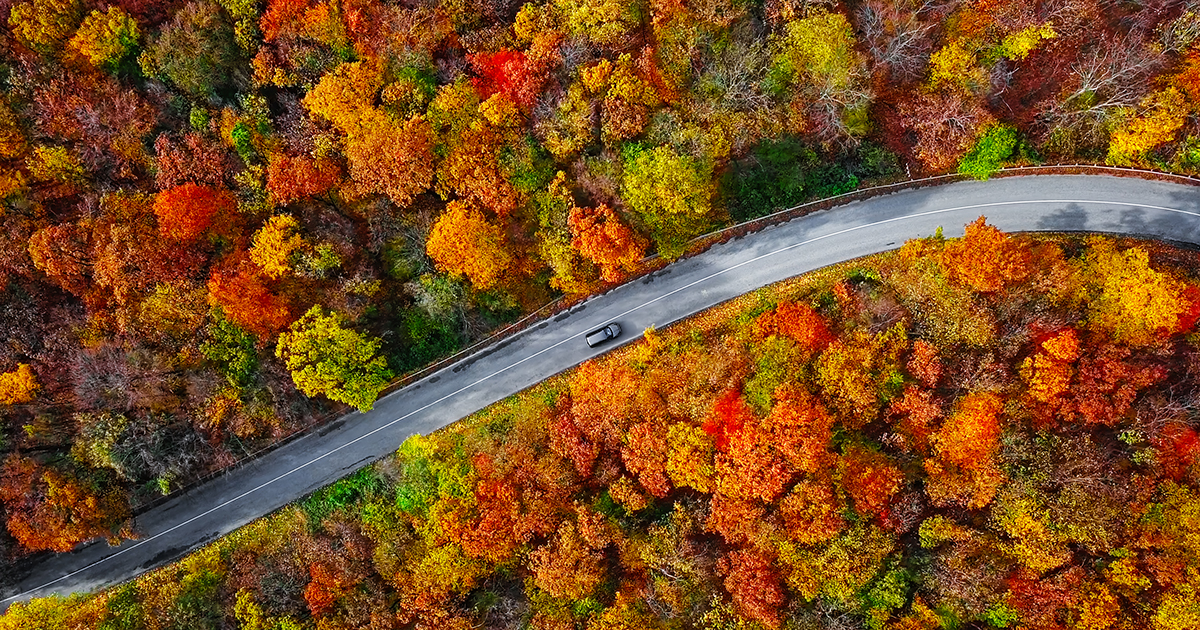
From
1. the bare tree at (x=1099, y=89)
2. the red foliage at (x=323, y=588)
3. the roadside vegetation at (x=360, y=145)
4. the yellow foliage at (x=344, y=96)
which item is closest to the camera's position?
the red foliage at (x=323, y=588)

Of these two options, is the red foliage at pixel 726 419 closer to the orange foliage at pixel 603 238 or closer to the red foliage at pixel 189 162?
the orange foliage at pixel 603 238

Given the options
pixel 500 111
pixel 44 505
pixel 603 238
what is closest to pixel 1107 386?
pixel 603 238

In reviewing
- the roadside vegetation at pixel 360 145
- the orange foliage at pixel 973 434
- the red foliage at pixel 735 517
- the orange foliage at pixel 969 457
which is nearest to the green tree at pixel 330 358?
the roadside vegetation at pixel 360 145

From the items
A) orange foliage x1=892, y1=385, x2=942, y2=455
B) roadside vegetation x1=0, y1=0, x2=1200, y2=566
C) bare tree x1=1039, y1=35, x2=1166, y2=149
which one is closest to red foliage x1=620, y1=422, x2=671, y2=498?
roadside vegetation x1=0, y1=0, x2=1200, y2=566

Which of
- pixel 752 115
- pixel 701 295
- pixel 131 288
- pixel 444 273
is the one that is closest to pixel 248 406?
pixel 131 288

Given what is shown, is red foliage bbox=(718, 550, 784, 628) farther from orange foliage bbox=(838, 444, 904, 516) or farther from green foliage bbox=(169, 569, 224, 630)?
green foliage bbox=(169, 569, 224, 630)

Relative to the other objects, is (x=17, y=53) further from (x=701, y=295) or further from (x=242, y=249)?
(x=701, y=295)
